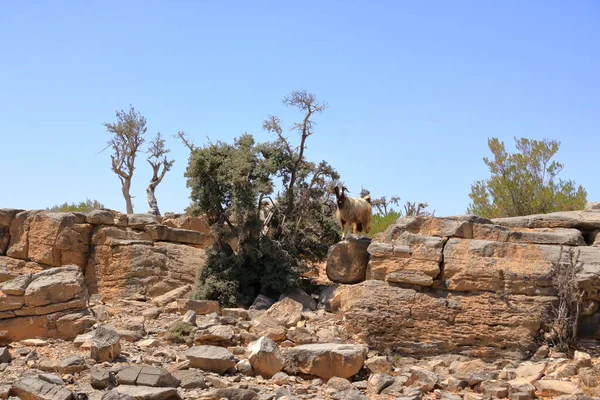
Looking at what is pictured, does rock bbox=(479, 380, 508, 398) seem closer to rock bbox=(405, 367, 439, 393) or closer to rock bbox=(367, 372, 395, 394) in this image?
rock bbox=(405, 367, 439, 393)

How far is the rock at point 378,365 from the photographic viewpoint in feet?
44.1

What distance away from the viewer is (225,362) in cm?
1259

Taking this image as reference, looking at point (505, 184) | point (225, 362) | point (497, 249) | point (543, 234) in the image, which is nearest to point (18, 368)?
point (225, 362)

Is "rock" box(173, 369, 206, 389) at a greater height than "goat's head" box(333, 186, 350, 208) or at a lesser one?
lesser

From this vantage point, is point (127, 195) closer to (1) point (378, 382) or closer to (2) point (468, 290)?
(2) point (468, 290)

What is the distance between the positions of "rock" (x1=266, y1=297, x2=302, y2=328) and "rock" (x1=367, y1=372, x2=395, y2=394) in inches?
137

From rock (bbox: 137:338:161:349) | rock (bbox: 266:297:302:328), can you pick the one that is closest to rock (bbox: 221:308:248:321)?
rock (bbox: 266:297:302:328)

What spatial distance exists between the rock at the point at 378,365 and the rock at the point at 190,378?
3215 mm

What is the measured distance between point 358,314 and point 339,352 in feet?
7.38

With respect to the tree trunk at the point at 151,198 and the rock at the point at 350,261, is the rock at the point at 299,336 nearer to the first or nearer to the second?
the rock at the point at 350,261

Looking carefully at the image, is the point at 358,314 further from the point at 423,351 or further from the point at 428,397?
the point at 428,397

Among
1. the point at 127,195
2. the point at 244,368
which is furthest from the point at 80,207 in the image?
the point at 244,368

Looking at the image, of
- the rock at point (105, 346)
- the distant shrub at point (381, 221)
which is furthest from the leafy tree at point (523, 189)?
Answer: the rock at point (105, 346)

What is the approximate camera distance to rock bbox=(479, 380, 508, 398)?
40.0 ft
